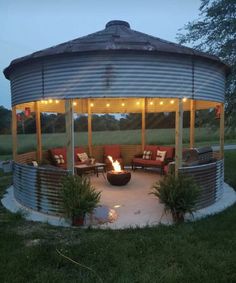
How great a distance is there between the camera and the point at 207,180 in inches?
303

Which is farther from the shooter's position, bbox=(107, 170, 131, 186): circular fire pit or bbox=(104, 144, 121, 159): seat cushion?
bbox=(104, 144, 121, 159): seat cushion

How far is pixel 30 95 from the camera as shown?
7.59 m

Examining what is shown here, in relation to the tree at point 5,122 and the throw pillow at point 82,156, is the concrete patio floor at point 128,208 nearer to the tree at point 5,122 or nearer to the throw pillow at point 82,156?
the throw pillow at point 82,156

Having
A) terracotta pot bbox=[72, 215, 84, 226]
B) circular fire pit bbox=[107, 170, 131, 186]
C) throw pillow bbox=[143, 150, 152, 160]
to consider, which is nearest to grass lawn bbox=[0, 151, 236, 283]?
terracotta pot bbox=[72, 215, 84, 226]

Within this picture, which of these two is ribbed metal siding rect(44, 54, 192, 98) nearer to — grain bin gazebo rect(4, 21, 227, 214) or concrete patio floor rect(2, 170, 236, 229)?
grain bin gazebo rect(4, 21, 227, 214)

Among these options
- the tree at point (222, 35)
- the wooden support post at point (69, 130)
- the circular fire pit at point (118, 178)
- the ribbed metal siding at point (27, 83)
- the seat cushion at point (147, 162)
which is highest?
the tree at point (222, 35)

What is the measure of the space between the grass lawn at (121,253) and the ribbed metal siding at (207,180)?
125 centimetres

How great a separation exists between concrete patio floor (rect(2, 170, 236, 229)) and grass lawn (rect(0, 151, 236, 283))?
48 centimetres

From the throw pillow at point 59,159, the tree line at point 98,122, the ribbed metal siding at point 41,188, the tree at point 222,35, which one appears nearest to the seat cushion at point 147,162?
the throw pillow at point 59,159

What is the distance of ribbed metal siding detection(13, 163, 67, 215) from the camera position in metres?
7.04

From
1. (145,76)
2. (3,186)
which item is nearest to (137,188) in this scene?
(145,76)

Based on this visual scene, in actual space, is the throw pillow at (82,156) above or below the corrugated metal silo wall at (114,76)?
below

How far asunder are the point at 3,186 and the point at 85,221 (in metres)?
5.41

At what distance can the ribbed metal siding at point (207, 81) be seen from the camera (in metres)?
7.52
